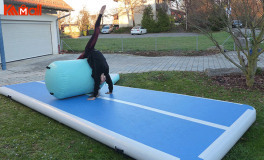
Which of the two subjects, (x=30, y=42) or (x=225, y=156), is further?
(x=30, y=42)

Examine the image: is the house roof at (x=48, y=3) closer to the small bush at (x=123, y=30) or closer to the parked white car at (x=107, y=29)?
the parked white car at (x=107, y=29)

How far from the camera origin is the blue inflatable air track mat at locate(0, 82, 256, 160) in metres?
3.41

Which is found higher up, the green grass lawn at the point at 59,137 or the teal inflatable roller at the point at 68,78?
the teal inflatable roller at the point at 68,78

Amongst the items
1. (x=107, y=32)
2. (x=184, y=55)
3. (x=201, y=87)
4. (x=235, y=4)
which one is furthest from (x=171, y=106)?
(x=107, y=32)

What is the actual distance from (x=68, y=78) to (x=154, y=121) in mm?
2395

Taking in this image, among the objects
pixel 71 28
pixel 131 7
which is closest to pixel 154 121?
pixel 131 7

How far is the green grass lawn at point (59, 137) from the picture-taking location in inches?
147

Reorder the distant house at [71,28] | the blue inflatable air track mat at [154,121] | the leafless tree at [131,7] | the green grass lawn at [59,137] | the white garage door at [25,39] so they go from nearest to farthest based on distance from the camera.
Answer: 1. the blue inflatable air track mat at [154,121]
2. the green grass lawn at [59,137]
3. the white garage door at [25,39]
4. the leafless tree at [131,7]
5. the distant house at [71,28]

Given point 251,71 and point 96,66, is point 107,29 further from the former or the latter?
point 96,66

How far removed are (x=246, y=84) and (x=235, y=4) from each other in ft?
7.53

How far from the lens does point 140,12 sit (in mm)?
49188

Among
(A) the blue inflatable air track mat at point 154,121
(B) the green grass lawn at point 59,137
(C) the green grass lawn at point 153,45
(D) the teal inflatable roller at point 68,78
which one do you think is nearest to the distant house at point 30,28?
(C) the green grass lawn at point 153,45

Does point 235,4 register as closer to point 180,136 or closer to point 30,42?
point 180,136

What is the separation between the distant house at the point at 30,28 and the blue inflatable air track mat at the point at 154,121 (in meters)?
Answer: 8.60
